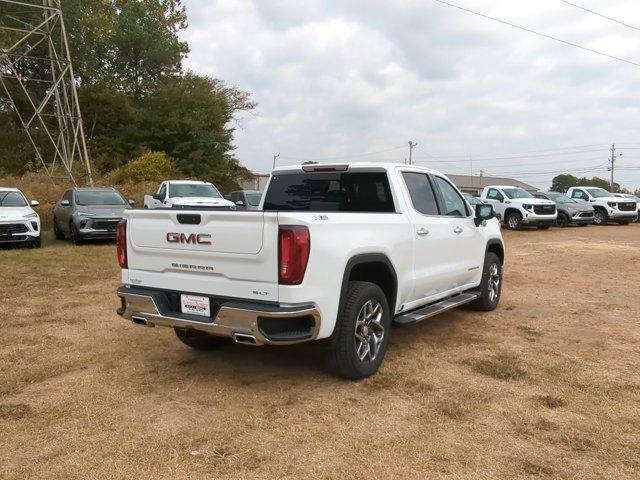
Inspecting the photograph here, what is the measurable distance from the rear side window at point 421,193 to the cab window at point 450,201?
9.1 inches

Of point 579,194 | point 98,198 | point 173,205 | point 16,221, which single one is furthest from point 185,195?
point 579,194

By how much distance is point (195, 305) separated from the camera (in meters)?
4.21

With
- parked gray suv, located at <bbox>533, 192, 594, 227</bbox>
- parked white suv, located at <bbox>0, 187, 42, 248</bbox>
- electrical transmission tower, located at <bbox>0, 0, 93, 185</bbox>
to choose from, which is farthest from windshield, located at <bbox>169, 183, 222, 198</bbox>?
parked gray suv, located at <bbox>533, 192, 594, 227</bbox>

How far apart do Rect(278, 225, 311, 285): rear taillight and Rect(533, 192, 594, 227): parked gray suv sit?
22.0m

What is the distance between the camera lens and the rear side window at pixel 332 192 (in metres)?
5.32

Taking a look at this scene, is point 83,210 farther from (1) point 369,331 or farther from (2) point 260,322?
(2) point 260,322

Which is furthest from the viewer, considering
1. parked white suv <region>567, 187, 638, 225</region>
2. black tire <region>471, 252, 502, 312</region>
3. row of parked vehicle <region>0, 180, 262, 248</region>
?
parked white suv <region>567, 187, 638, 225</region>

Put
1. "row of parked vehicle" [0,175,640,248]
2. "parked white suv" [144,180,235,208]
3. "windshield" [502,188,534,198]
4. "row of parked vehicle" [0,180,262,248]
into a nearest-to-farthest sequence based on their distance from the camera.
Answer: "row of parked vehicle" [0,180,262,248] → "row of parked vehicle" [0,175,640,248] → "parked white suv" [144,180,235,208] → "windshield" [502,188,534,198]

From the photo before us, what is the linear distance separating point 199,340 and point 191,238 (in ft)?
4.81

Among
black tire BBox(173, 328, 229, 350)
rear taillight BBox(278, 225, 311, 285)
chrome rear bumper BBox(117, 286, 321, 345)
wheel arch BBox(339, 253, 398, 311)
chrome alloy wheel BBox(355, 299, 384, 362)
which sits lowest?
black tire BBox(173, 328, 229, 350)

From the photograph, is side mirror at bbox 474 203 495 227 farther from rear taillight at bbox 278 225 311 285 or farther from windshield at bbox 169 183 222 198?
windshield at bbox 169 183 222 198

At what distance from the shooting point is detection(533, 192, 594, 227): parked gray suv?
2345 centimetres

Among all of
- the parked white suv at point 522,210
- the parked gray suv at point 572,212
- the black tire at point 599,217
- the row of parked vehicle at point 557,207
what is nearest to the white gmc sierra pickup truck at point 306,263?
the row of parked vehicle at point 557,207

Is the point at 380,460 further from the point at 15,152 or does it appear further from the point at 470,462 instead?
the point at 15,152
